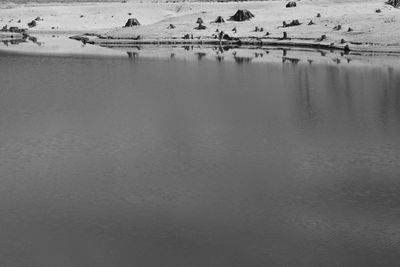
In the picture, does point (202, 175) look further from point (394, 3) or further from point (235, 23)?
point (394, 3)

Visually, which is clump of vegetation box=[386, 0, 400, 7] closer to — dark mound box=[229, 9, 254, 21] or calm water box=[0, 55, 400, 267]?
dark mound box=[229, 9, 254, 21]

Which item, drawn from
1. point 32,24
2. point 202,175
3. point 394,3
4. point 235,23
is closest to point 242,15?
point 235,23

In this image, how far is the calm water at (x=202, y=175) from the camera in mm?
18953

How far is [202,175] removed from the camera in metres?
25.1

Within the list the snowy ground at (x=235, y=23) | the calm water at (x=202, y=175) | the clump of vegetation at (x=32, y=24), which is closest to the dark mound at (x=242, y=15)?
the snowy ground at (x=235, y=23)

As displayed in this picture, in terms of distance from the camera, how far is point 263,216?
69.3 feet

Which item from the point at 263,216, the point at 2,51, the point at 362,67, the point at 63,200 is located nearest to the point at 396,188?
the point at 263,216

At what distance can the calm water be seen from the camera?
19.0 m

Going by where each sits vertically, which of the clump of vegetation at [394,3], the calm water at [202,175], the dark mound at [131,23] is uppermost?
the clump of vegetation at [394,3]

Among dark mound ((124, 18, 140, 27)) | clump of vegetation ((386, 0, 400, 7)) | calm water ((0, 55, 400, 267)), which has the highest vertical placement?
clump of vegetation ((386, 0, 400, 7))

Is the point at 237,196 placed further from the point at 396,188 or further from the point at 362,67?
the point at 362,67

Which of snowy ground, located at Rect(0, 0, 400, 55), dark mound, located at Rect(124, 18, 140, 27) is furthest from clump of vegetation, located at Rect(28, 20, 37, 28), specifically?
dark mound, located at Rect(124, 18, 140, 27)

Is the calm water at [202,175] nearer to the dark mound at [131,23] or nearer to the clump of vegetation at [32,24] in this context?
the dark mound at [131,23]

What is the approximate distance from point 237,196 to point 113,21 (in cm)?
7959
